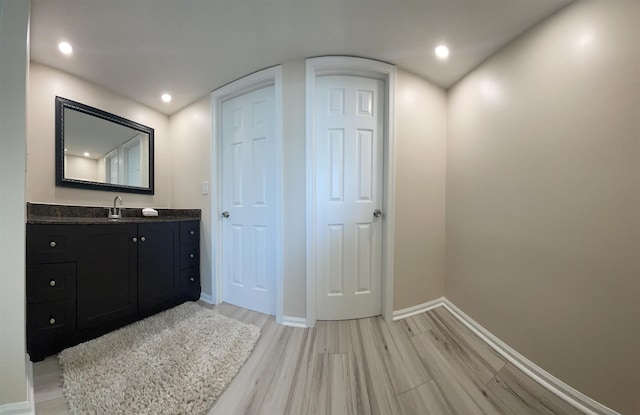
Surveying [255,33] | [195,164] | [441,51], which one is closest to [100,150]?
[195,164]

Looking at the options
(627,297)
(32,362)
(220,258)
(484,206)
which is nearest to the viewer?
(627,297)

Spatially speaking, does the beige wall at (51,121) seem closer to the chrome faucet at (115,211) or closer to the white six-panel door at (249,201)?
the chrome faucet at (115,211)

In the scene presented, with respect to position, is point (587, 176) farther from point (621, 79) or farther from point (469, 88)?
point (469, 88)

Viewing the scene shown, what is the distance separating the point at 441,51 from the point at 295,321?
7.69ft

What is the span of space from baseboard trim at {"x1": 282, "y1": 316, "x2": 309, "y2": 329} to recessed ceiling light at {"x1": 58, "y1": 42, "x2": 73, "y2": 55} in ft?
8.31

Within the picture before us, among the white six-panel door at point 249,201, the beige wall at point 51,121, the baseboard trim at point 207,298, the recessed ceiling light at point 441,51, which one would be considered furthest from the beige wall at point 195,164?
the recessed ceiling light at point 441,51

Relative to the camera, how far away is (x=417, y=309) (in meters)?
1.85

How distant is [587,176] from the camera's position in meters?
1.02

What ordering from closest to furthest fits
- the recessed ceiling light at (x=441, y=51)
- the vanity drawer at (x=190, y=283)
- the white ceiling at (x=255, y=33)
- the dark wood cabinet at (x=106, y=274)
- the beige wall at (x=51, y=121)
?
the white ceiling at (x=255, y=33) → the dark wood cabinet at (x=106, y=274) → the recessed ceiling light at (x=441, y=51) → the beige wall at (x=51, y=121) → the vanity drawer at (x=190, y=283)

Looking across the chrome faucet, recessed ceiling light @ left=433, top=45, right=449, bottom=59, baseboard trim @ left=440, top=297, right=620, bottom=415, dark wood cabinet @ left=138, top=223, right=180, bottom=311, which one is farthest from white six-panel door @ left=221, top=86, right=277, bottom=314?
baseboard trim @ left=440, top=297, right=620, bottom=415

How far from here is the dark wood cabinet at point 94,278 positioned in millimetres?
1249

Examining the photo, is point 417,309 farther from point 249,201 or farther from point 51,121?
point 51,121

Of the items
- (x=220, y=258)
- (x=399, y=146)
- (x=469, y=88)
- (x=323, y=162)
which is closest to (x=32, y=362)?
(x=220, y=258)

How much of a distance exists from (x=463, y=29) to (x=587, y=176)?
3.63 ft
